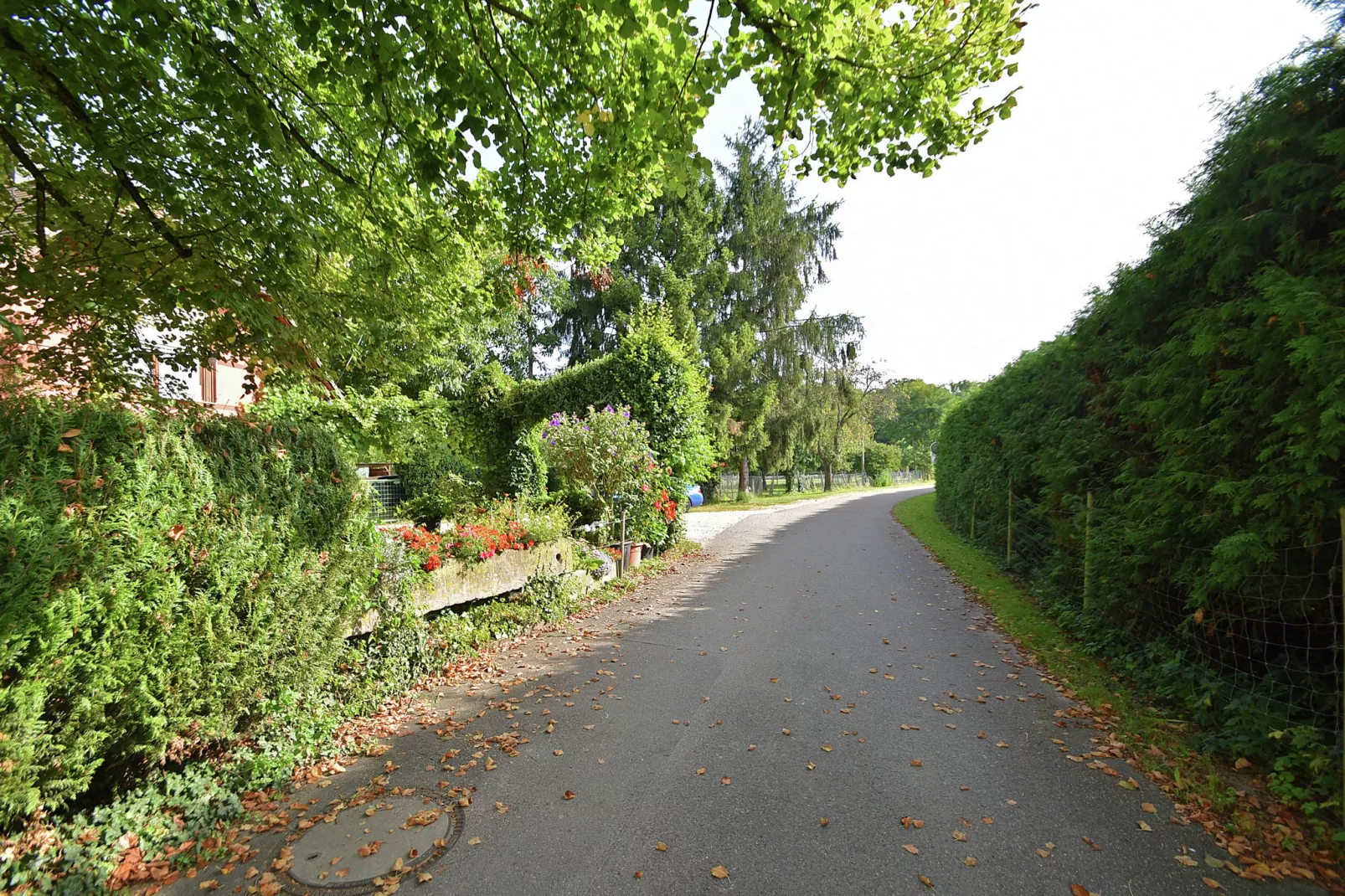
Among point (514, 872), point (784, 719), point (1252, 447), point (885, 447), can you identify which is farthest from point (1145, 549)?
point (885, 447)

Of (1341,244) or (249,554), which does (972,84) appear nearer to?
(1341,244)

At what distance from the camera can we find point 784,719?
4.68 meters

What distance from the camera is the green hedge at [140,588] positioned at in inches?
103

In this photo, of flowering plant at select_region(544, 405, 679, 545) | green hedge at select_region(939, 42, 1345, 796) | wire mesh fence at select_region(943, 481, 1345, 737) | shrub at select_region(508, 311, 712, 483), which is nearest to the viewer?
green hedge at select_region(939, 42, 1345, 796)

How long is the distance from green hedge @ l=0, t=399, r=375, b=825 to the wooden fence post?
7162 millimetres

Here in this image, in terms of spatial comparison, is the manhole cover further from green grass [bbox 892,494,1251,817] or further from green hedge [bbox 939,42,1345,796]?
green hedge [bbox 939,42,1345,796]

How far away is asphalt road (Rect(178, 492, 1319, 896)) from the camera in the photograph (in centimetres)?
289

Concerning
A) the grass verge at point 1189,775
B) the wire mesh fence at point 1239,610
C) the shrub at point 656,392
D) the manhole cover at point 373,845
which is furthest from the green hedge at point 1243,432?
the shrub at point 656,392

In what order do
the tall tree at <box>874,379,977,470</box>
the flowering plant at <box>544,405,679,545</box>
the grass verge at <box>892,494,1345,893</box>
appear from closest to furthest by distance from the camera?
the grass verge at <box>892,494,1345,893</box>
the flowering plant at <box>544,405,679,545</box>
the tall tree at <box>874,379,977,470</box>

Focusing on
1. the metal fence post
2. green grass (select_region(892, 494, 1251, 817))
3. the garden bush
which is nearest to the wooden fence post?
green grass (select_region(892, 494, 1251, 817))

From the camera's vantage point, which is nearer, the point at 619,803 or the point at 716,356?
the point at 619,803

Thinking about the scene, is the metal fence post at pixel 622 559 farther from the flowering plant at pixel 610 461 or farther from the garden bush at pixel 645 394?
the garden bush at pixel 645 394

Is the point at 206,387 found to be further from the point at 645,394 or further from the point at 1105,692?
the point at 1105,692

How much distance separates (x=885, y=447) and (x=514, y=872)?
2508 inches
